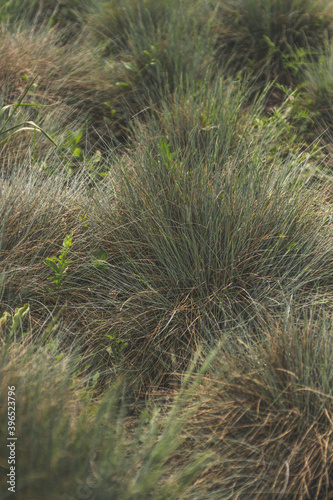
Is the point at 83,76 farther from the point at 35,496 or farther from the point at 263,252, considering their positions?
the point at 35,496

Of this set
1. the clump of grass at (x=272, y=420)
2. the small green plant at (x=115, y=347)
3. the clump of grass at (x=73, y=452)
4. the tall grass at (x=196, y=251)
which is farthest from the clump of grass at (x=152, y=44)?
the clump of grass at (x=73, y=452)

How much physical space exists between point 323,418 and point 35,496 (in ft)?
3.01

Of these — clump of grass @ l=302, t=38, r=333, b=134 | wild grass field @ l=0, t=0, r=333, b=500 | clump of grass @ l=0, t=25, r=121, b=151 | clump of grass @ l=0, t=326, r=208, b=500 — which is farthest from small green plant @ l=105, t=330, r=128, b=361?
clump of grass @ l=302, t=38, r=333, b=134

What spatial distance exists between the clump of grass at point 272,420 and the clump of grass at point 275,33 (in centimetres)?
310

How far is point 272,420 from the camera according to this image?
170 cm

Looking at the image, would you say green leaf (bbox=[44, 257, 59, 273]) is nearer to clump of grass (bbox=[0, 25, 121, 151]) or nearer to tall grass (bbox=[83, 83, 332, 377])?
tall grass (bbox=[83, 83, 332, 377])

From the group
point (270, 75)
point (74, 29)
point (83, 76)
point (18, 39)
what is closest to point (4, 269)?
point (83, 76)

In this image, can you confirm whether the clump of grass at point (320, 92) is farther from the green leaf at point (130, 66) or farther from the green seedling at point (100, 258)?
the green seedling at point (100, 258)

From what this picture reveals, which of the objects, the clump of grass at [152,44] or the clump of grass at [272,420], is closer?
the clump of grass at [272,420]

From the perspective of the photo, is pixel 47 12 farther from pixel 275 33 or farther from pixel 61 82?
pixel 275 33

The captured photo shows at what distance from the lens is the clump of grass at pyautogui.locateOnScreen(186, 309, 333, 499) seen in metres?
1.61

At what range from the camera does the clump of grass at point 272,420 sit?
161 centimetres

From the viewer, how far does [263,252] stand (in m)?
2.43

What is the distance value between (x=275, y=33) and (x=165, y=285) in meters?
3.06
